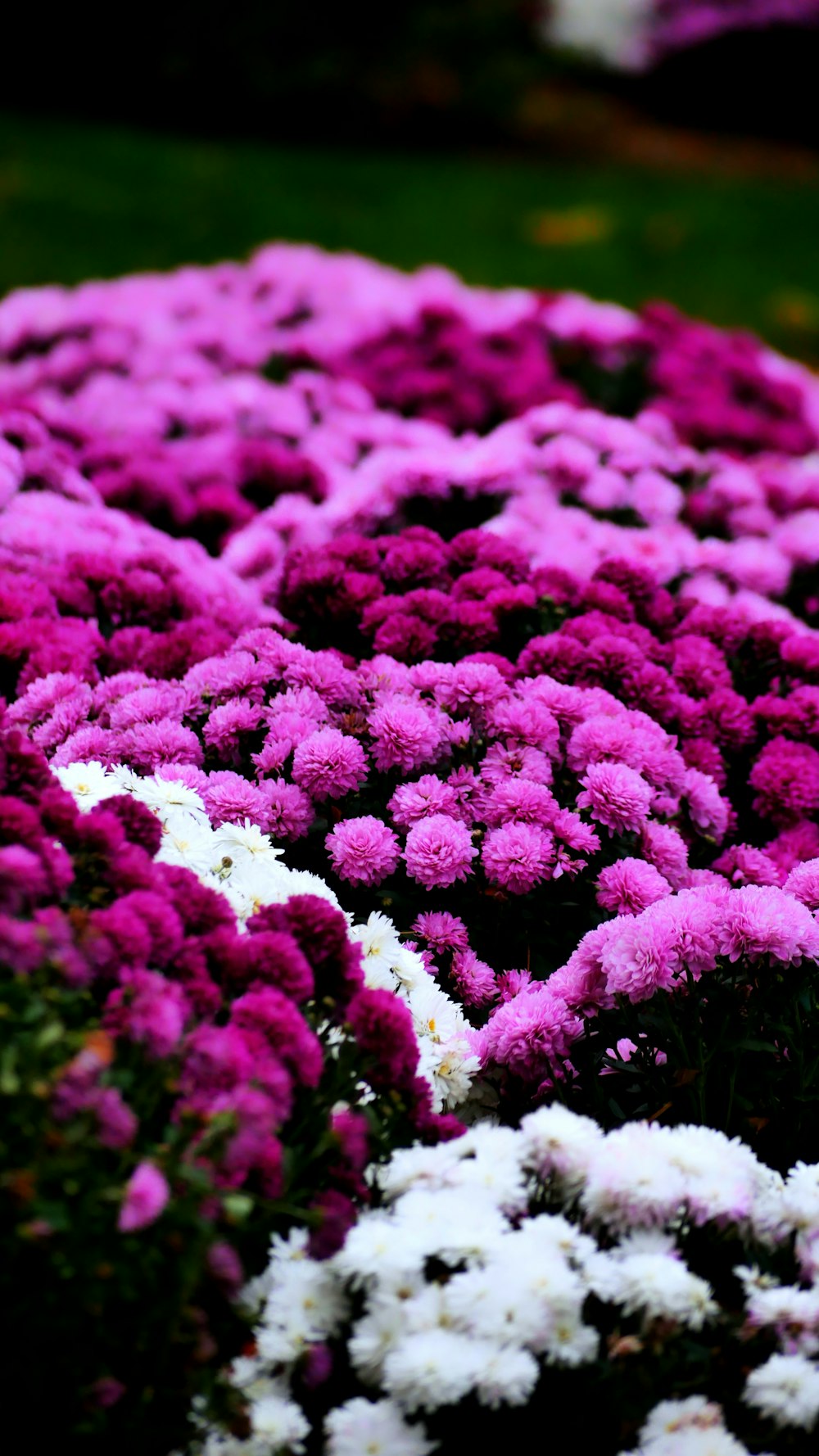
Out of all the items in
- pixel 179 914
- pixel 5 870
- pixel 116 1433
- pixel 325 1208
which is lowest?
pixel 116 1433

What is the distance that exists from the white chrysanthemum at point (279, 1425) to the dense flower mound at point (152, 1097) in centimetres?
9

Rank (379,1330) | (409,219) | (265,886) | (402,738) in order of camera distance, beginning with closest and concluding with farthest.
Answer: (379,1330), (265,886), (402,738), (409,219)

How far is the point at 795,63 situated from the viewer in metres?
12.9

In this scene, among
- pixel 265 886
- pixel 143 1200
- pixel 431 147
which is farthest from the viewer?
pixel 431 147

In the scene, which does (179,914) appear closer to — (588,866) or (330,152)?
(588,866)

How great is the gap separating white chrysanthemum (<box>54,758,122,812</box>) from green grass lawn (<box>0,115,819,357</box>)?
548 cm

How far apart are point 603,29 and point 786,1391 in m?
14.6

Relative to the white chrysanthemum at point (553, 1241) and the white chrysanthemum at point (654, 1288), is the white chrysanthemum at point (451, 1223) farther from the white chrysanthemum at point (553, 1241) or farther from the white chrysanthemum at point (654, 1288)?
the white chrysanthemum at point (654, 1288)

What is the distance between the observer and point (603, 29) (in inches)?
553

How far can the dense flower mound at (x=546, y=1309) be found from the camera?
173 centimetres

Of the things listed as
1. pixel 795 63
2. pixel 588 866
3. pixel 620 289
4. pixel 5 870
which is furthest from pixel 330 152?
pixel 5 870

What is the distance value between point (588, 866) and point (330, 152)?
354 inches

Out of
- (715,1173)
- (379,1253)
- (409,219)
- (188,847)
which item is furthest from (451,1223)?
(409,219)

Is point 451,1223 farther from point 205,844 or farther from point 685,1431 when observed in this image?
point 205,844
